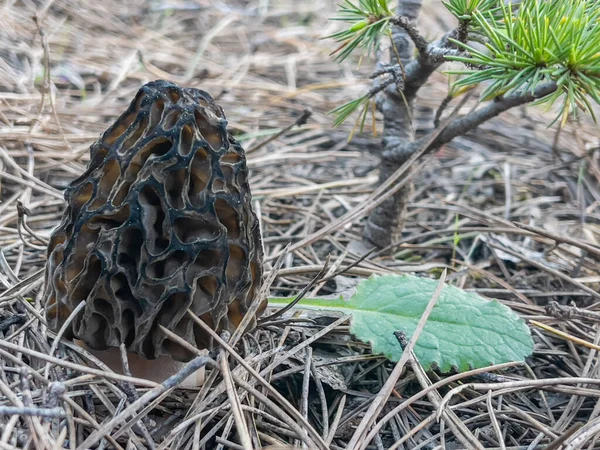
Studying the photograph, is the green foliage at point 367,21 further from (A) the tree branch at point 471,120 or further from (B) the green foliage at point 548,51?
(A) the tree branch at point 471,120

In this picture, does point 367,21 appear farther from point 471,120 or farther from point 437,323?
point 437,323

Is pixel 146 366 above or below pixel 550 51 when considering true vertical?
below

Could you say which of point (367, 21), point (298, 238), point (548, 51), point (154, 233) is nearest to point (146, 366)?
point (154, 233)

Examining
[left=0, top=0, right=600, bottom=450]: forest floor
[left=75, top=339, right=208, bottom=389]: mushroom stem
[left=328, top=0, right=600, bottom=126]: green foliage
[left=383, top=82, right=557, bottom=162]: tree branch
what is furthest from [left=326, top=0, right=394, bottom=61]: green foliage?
[left=75, top=339, right=208, bottom=389]: mushroom stem

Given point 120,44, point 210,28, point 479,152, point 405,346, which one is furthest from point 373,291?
point 210,28

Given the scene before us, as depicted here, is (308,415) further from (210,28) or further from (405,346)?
(210,28)

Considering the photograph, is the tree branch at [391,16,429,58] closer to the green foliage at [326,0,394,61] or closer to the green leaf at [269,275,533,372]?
the green foliage at [326,0,394,61]
